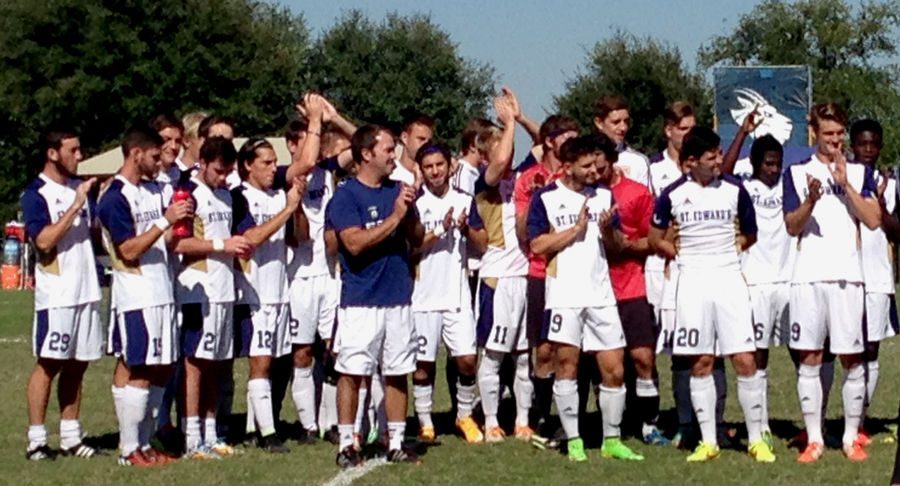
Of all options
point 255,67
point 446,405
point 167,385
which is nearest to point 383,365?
point 167,385

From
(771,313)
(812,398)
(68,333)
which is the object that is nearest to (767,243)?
(771,313)

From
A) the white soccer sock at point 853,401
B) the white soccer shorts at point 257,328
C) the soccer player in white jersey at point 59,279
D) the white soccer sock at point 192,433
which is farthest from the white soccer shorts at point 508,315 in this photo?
the soccer player in white jersey at point 59,279

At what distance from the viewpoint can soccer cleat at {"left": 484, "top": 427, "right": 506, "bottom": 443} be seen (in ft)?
40.1

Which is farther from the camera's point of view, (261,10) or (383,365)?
(261,10)

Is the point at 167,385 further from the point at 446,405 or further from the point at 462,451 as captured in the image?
the point at 446,405

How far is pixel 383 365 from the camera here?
1101 centimetres

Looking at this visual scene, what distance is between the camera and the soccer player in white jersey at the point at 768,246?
11.8m

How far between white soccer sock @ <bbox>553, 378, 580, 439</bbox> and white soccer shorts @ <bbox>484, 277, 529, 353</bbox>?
1068mm

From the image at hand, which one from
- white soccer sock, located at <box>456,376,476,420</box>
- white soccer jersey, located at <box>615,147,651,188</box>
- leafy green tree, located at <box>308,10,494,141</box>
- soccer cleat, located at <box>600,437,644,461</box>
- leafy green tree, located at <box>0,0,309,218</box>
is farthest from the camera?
leafy green tree, located at <box>308,10,494,141</box>

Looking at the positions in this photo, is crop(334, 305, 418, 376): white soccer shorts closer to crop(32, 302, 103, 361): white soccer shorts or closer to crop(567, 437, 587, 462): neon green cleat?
crop(567, 437, 587, 462): neon green cleat

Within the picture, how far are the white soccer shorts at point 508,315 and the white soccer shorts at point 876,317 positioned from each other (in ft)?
8.11

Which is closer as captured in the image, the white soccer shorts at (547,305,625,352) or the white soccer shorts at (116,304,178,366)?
the white soccer shorts at (116,304,178,366)

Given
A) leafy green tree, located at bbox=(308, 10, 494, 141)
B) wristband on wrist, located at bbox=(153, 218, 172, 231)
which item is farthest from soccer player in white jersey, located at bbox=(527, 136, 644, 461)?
leafy green tree, located at bbox=(308, 10, 494, 141)

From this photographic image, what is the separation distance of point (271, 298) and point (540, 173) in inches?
84.9
